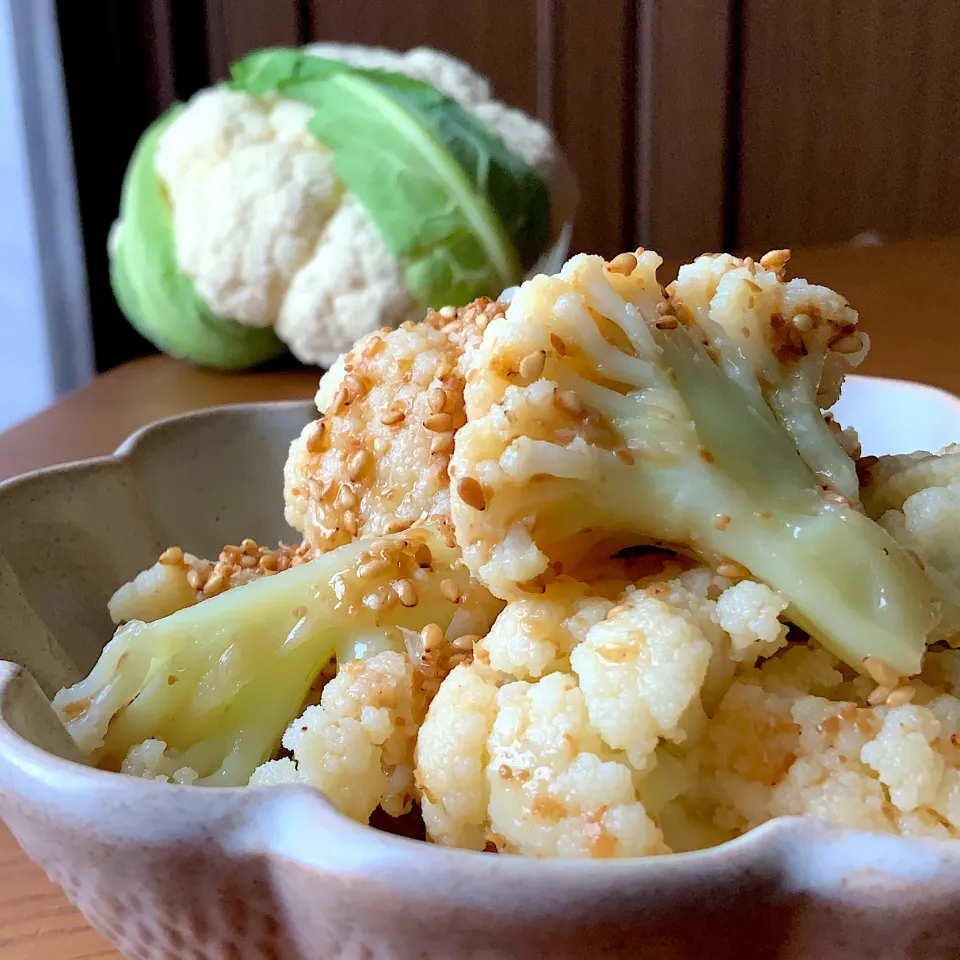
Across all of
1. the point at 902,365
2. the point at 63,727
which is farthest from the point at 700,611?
the point at 902,365

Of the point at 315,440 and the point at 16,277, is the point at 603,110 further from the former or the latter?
the point at 315,440

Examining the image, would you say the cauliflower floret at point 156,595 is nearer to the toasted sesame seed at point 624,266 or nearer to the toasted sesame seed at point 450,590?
the toasted sesame seed at point 450,590

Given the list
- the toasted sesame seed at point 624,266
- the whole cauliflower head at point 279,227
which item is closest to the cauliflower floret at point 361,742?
the toasted sesame seed at point 624,266

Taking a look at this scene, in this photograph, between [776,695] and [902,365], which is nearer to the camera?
[776,695]

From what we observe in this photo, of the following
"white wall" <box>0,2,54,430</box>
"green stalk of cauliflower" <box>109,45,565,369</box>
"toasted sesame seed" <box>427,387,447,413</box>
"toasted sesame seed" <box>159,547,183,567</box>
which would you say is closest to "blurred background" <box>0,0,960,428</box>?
"white wall" <box>0,2,54,430</box>

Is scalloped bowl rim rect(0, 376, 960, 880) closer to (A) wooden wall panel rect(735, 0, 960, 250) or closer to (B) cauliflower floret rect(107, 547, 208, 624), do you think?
(B) cauliflower floret rect(107, 547, 208, 624)

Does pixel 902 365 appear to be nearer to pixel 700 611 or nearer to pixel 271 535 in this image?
pixel 271 535

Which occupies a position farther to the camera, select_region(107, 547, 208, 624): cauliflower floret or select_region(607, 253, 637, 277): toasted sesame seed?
select_region(107, 547, 208, 624): cauliflower floret
